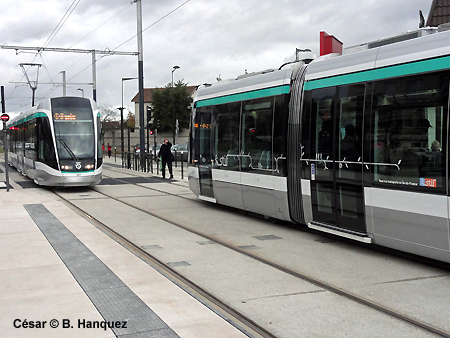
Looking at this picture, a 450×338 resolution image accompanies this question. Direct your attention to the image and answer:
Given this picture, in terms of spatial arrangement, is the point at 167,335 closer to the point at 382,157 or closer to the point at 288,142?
the point at 382,157

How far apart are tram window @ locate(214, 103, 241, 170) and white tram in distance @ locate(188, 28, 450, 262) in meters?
0.06

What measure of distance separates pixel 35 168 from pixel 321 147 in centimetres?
1382

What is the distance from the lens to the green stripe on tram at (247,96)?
10225 mm

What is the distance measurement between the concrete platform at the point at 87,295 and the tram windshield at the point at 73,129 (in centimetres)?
825

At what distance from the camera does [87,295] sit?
6055 millimetres

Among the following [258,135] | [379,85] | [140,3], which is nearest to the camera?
[379,85]

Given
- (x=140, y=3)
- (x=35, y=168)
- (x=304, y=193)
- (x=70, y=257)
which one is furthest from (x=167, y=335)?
(x=140, y=3)

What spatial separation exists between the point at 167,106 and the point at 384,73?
71.2m

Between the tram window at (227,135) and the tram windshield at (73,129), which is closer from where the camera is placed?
the tram window at (227,135)

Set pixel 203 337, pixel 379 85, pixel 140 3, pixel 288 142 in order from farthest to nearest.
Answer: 1. pixel 140 3
2. pixel 288 142
3. pixel 379 85
4. pixel 203 337

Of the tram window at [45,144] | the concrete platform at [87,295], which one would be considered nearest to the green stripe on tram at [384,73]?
the concrete platform at [87,295]

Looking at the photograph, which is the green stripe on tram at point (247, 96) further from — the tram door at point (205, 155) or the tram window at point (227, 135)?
the tram door at point (205, 155)

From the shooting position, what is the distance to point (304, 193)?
937cm

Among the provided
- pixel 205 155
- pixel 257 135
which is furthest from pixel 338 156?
pixel 205 155
